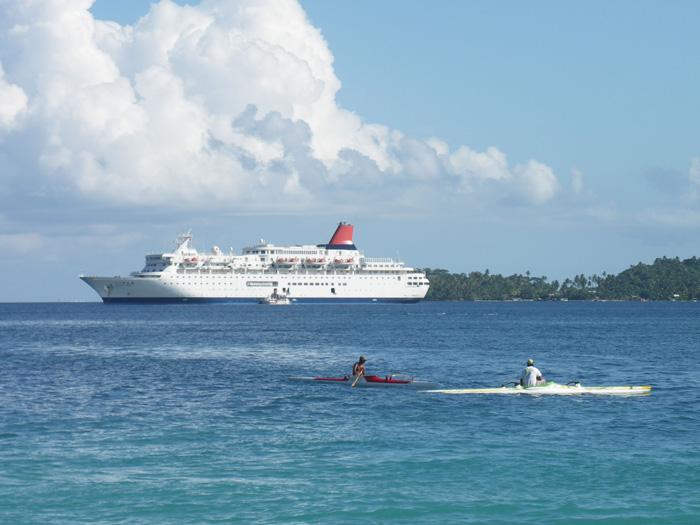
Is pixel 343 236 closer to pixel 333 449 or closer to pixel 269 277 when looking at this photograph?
pixel 269 277

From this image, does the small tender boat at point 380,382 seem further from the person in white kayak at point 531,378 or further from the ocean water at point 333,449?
the person in white kayak at point 531,378

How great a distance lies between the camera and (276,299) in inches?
6097

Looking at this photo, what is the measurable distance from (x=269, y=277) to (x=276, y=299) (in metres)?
4.47

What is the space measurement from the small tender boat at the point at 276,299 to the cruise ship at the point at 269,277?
24.1 inches

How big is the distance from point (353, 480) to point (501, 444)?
4.89m

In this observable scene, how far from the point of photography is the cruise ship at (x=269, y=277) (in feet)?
486

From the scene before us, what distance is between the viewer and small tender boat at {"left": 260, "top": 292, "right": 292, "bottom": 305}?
15401 cm

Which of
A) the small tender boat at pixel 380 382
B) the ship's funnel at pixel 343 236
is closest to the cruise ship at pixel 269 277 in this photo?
the ship's funnel at pixel 343 236

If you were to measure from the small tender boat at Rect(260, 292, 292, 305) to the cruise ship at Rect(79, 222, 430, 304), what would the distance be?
0.61 meters

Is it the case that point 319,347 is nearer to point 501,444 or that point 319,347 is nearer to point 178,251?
point 501,444

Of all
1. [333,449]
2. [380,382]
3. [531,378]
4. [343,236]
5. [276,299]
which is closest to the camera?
[333,449]

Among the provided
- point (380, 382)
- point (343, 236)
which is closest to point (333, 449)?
point (380, 382)

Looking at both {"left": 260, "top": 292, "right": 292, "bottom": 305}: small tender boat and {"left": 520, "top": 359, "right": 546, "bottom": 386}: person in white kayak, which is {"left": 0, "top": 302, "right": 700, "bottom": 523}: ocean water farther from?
{"left": 260, "top": 292, "right": 292, "bottom": 305}: small tender boat

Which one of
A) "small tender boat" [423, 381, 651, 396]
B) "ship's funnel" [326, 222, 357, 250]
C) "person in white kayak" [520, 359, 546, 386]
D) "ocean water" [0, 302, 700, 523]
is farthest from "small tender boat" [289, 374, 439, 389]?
"ship's funnel" [326, 222, 357, 250]
